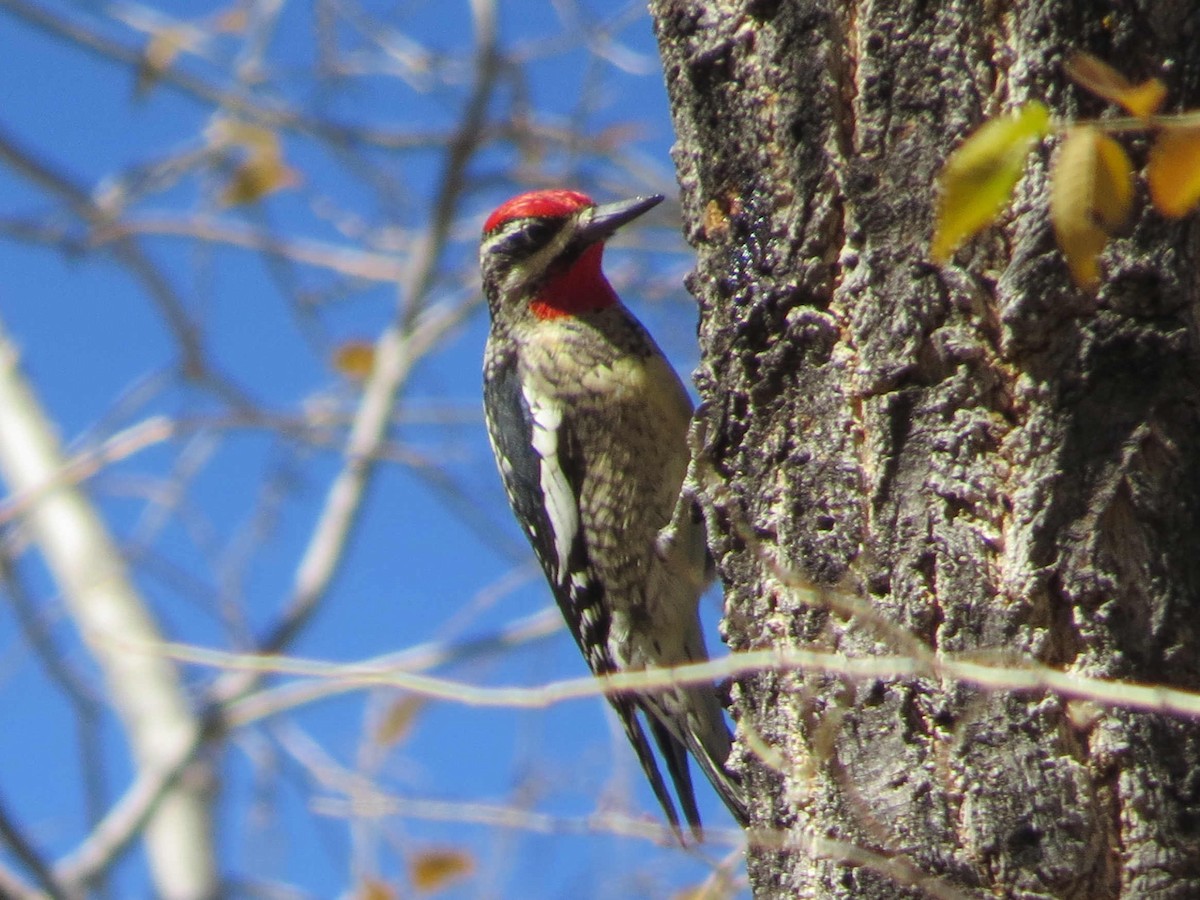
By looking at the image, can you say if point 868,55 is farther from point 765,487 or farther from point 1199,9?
point 765,487

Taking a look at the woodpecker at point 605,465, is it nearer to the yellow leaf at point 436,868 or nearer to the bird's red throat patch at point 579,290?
the bird's red throat patch at point 579,290

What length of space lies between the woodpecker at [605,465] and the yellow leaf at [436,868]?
2.41 m

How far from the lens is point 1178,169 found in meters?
1.32

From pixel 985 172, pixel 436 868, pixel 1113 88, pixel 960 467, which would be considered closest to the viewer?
pixel 985 172

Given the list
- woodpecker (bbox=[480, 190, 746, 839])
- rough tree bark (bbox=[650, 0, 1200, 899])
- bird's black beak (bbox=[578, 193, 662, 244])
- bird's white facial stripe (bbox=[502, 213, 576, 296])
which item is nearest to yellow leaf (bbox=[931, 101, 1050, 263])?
rough tree bark (bbox=[650, 0, 1200, 899])

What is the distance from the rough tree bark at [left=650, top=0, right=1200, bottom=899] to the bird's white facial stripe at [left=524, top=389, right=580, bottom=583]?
1.52 m

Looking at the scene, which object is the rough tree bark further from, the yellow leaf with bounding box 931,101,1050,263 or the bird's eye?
the bird's eye

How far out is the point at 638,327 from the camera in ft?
12.1

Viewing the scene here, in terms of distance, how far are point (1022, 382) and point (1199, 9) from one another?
50 cm

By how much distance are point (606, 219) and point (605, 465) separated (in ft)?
2.02

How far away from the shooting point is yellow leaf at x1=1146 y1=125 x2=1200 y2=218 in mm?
1311

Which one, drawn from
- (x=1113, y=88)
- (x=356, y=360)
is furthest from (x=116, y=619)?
(x=1113, y=88)

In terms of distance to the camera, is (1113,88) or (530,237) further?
(530,237)

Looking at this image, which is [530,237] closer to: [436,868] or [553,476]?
[553,476]
